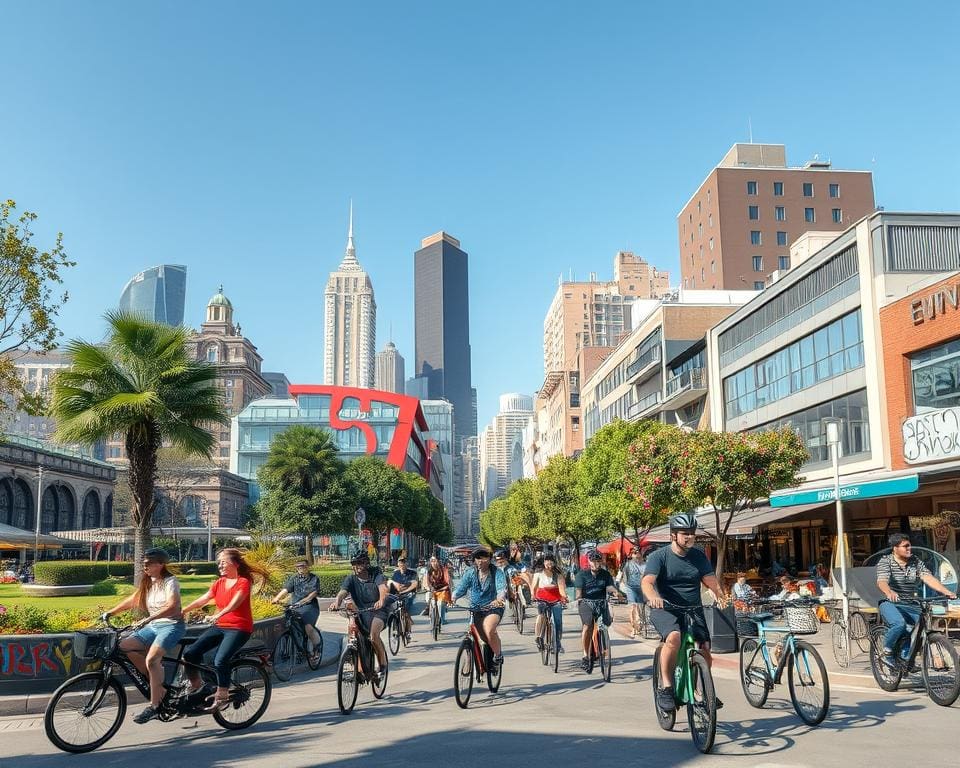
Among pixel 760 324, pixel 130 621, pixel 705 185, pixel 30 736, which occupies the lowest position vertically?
pixel 30 736

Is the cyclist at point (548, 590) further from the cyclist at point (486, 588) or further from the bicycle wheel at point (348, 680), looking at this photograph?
the bicycle wheel at point (348, 680)

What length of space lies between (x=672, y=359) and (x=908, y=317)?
24.4 metres

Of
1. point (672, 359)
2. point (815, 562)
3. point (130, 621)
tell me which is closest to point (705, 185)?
point (672, 359)

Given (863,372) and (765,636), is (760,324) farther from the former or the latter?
(765,636)

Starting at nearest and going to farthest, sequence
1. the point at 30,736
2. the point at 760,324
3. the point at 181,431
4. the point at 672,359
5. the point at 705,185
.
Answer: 1. the point at 30,736
2. the point at 181,431
3. the point at 760,324
4. the point at 672,359
5. the point at 705,185

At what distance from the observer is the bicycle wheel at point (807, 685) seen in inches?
326

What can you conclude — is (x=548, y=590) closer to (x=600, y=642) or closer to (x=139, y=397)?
(x=600, y=642)

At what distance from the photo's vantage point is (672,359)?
160 feet

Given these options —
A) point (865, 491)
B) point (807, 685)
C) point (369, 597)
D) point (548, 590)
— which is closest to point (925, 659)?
point (807, 685)

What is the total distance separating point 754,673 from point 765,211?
72.2 m

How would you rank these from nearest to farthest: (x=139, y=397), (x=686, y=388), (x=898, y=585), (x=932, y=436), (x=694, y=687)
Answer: (x=694, y=687) → (x=898, y=585) → (x=139, y=397) → (x=932, y=436) → (x=686, y=388)

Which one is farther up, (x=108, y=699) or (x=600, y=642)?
(x=108, y=699)

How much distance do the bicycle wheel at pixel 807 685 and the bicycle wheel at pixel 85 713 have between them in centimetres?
639

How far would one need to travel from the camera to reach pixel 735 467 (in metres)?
22.4
